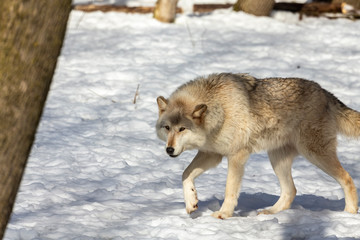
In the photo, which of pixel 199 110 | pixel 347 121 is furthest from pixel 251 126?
pixel 347 121

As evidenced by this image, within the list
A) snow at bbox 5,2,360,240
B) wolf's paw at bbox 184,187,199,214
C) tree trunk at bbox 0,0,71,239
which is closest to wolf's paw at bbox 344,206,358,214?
snow at bbox 5,2,360,240

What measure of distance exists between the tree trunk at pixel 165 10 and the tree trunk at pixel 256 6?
1923 millimetres

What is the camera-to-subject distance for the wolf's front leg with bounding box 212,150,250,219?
530 cm

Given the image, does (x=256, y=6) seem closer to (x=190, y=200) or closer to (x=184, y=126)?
(x=184, y=126)

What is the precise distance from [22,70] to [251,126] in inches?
128

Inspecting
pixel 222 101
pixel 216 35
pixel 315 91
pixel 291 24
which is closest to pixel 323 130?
pixel 315 91

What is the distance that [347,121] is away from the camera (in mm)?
5988

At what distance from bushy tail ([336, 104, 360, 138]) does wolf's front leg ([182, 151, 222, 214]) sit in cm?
144

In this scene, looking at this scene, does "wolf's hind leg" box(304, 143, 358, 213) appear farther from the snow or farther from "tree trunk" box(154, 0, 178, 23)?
"tree trunk" box(154, 0, 178, 23)

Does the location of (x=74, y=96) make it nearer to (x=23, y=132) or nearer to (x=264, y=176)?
(x=264, y=176)

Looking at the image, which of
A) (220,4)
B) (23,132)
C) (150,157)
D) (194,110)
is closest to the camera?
(23,132)

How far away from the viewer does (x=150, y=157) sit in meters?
7.59

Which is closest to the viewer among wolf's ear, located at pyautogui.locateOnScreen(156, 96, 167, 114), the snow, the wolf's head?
the snow

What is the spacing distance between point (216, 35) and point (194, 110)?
8.32 m
